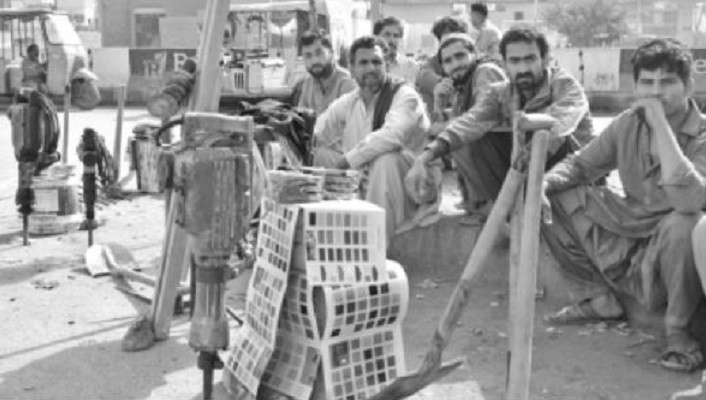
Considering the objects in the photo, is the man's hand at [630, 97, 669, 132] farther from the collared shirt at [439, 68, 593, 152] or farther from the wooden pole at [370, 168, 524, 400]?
the wooden pole at [370, 168, 524, 400]

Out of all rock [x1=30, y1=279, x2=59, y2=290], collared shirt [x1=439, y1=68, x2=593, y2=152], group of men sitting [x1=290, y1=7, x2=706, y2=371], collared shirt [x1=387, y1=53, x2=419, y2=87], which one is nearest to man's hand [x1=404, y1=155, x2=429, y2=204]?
group of men sitting [x1=290, y1=7, x2=706, y2=371]

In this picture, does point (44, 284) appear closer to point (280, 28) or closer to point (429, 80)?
point (429, 80)

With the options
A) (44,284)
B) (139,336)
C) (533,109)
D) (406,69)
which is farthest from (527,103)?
(406,69)

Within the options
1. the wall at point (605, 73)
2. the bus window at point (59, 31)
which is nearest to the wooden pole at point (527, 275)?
the wall at point (605, 73)

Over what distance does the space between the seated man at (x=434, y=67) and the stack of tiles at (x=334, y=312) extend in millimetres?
4660

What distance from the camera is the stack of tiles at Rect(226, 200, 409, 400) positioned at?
136 inches

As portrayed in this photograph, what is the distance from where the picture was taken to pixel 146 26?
131 feet

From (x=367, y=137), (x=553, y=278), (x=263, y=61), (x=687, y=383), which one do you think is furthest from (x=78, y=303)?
(x=263, y=61)

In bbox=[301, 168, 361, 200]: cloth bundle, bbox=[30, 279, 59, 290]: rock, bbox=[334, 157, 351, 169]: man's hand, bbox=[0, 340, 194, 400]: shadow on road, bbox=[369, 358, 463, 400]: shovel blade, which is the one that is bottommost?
bbox=[0, 340, 194, 400]: shadow on road

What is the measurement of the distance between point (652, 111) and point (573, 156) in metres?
0.72

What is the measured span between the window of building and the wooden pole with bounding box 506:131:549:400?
38.0 meters

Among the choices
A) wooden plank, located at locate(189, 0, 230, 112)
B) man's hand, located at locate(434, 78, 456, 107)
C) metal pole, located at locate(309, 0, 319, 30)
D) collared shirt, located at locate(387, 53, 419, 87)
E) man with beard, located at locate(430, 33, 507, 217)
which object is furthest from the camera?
metal pole, located at locate(309, 0, 319, 30)

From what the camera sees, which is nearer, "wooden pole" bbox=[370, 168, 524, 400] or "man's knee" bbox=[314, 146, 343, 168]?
"wooden pole" bbox=[370, 168, 524, 400]

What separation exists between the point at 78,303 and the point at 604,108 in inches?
700
